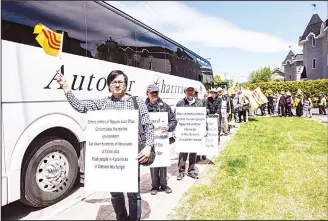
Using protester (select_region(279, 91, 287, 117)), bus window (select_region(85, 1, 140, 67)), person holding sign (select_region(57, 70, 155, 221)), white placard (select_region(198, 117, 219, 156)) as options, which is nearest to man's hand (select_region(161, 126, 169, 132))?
person holding sign (select_region(57, 70, 155, 221))

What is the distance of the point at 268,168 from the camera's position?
702 centimetres

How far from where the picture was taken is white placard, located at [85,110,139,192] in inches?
137

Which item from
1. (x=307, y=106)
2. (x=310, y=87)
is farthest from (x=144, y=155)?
(x=310, y=87)

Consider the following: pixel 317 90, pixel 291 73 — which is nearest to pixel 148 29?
pixel 317 90

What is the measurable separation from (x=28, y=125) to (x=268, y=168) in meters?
5.16

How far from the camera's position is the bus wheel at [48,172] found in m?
4.43

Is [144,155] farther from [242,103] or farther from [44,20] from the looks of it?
[242,103]

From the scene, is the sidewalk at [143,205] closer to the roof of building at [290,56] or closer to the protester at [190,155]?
the protester at [190,155]

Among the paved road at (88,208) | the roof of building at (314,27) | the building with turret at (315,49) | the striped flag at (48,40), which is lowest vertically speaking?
the paved road at (88,208)

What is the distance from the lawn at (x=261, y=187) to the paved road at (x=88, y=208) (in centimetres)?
25

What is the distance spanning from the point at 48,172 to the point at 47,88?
4.25ft

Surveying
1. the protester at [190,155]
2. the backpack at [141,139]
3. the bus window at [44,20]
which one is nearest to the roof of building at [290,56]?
the protester at [190,155]

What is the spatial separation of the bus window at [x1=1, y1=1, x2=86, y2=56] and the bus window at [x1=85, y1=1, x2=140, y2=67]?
29cm

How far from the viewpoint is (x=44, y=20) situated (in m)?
4.71
